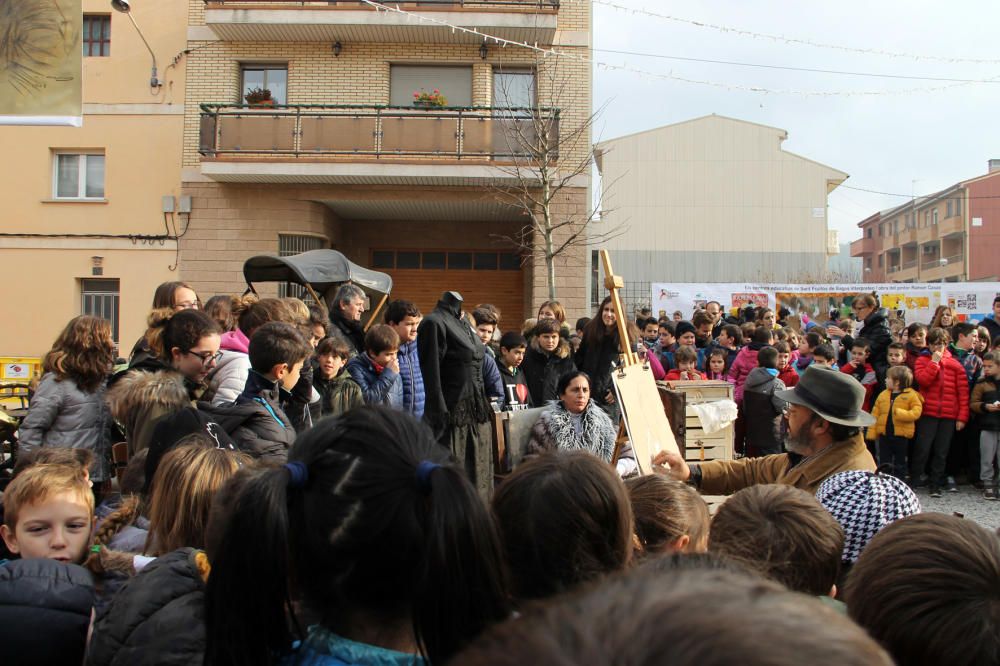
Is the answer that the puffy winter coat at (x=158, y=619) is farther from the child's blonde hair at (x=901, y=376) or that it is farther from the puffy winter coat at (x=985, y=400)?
the puffy winter coat at (x=985, y=400)

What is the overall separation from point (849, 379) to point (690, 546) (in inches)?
58.9

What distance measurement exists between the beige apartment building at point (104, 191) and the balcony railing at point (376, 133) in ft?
5.84

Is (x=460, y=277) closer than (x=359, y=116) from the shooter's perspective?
No

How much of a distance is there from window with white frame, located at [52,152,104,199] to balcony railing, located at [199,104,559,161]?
125 inches

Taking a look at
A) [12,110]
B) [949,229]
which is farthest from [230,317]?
[949,229]

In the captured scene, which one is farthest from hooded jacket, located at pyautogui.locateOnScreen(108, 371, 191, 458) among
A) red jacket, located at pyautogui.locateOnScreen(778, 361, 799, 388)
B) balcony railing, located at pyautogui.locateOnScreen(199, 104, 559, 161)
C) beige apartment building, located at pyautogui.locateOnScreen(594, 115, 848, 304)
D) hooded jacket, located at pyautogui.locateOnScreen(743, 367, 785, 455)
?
beige apartment building, located at pyautogui.locateOnScreen(594, 115, 848, 304)

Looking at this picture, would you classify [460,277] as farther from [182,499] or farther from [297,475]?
[297,475]

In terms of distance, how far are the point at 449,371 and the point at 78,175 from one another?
A: 14.8 m

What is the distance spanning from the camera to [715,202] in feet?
139

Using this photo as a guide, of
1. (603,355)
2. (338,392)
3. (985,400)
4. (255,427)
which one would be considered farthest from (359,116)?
(255,427)

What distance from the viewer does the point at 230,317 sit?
589cm

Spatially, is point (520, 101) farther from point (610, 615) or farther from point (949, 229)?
point (949, 229)

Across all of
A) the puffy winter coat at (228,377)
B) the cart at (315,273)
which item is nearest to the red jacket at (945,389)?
the cart at (315,273)

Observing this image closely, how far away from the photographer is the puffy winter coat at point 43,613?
2090 millimetres
